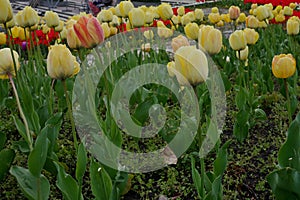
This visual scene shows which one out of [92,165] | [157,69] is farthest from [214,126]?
[157,69]

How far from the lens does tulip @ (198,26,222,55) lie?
1562mm

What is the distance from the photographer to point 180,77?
1.20m

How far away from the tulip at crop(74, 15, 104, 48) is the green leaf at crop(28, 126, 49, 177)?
35cm

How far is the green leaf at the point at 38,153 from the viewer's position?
4.20ft

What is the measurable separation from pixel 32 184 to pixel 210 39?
0.79m

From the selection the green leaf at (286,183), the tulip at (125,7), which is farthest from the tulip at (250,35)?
the green leaf at (286,183)

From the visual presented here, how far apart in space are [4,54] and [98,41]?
1.36 ft

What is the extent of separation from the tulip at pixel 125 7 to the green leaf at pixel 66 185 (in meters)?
1.37

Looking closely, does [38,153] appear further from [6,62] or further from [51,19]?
[51,19]

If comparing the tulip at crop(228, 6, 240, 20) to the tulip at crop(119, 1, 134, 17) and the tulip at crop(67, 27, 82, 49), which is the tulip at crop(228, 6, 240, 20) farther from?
the tulip at crop(67, 27, 82, 49)

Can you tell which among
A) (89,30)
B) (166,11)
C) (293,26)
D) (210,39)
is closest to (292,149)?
(210,39)

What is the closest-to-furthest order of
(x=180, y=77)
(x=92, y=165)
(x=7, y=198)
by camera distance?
(x=180, y=77), (x=92, y=165), (x=7, y=198)

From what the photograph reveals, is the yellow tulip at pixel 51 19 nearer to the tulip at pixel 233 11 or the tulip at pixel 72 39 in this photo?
the tulip at pixel 72 39

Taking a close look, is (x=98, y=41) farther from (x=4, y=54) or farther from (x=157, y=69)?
(x=157, y=69)
